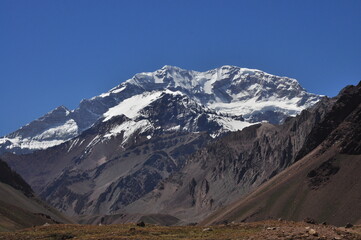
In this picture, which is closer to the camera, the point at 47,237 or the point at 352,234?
the point at 352,234

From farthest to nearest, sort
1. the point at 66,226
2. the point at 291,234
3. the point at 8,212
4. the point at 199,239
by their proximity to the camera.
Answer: the point at 8,212
the point at 66,226
the point at 199,239
the point at 291,234

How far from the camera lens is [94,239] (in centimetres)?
5303

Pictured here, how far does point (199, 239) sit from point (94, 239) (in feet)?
27.2

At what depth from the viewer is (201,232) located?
2237 inches

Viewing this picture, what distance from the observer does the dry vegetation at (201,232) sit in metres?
48.9

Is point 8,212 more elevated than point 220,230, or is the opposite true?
point 8,212

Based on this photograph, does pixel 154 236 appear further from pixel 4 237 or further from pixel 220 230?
pixel 4 237

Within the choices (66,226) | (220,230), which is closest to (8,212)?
(66,226)

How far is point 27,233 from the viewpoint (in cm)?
5962

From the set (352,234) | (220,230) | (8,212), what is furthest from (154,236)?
(8,212)

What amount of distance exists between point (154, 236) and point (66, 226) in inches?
526

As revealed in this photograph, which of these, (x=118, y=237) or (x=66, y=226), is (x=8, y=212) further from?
(x=118, y=237)

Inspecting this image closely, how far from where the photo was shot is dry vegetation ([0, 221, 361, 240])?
48938 millimetres

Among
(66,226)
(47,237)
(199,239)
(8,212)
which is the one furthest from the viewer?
(8,212)
